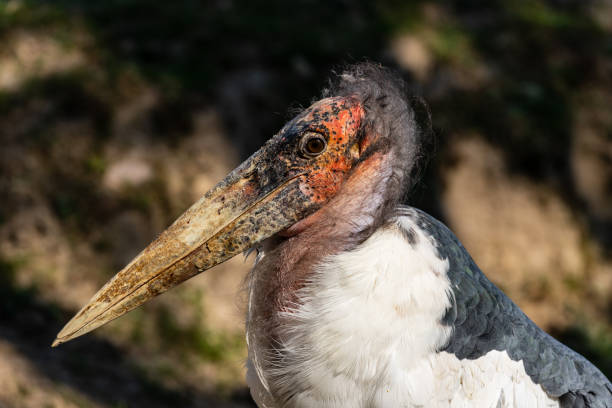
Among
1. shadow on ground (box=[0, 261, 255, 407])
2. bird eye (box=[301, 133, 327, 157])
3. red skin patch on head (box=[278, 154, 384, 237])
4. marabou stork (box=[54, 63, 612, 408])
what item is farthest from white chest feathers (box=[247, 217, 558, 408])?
shadow on ground (box=[0, 261, 255, 407])

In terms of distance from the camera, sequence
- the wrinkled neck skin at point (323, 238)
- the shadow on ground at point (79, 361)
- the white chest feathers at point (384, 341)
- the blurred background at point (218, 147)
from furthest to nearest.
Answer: the blurred background at point (218, 147)
the shadow on ground at point (79, 361)
the wrinkled neck skin at point (323, 238)
the white chest feathers at point (384, 341)

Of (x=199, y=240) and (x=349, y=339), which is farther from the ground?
(x=199, y=240)

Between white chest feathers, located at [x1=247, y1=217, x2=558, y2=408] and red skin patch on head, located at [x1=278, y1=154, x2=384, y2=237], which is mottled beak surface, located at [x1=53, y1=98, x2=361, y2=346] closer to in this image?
red skin patch on head, located at [x1=278, y1=154, x2=384, y2=237]

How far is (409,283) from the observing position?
2.37 m

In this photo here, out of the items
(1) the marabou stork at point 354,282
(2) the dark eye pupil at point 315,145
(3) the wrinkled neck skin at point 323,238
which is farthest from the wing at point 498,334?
(2) the dark eye pupil at point 315,145

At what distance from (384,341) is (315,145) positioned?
28.5 inches

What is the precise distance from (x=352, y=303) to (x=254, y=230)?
440mm

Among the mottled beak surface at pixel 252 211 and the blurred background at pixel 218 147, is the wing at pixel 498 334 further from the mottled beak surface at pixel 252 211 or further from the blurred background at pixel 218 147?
the blurred background at pixel 218 147

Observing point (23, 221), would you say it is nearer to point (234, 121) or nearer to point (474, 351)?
point (234, 121)

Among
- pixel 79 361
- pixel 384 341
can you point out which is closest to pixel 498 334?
pixel 384 341

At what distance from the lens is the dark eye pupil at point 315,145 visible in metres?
2.53

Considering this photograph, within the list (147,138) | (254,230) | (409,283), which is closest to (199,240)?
(254,230)

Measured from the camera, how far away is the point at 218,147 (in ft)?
17.9

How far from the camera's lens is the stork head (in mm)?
2527
